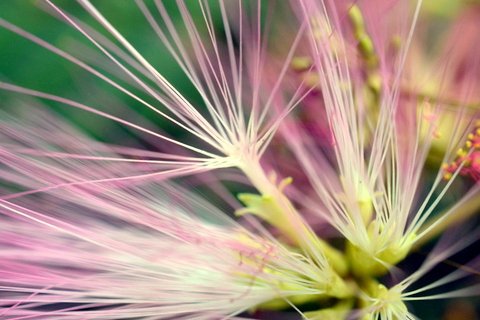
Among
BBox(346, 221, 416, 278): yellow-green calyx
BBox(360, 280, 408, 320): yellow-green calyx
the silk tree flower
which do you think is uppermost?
the silk tree flower

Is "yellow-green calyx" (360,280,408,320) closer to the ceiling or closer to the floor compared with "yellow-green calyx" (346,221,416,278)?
closer to the floor

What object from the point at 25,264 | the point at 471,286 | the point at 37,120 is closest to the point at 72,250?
the point at 25,264

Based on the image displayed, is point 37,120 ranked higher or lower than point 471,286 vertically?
higher

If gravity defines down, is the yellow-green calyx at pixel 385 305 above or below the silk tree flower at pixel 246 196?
below

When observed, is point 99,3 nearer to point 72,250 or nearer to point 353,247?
point 72,250

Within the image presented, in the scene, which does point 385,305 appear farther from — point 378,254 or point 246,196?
point 246,196

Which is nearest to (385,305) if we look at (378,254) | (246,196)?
(378,254)

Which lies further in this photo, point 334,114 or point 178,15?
point 178,15

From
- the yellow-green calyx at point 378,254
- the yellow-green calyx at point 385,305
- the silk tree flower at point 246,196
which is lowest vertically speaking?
the yellow-green calyx at point 385,305
